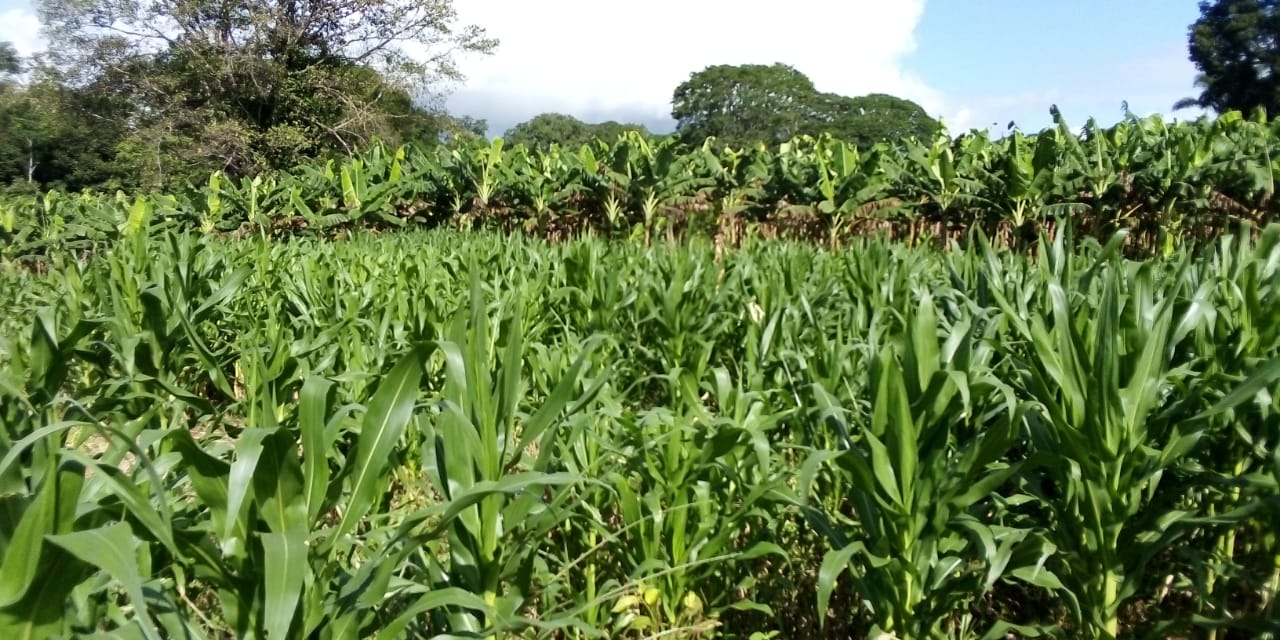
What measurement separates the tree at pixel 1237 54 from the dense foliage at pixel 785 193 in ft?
104

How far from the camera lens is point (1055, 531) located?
1493 mm

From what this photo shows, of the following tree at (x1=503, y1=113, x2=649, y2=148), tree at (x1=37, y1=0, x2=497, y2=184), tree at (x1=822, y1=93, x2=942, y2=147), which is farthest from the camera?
tree at (x1=503, y1=113, x2=649, y2=148)

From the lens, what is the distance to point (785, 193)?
27.7 ft

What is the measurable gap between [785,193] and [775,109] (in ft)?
182

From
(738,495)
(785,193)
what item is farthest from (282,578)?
(785,193)

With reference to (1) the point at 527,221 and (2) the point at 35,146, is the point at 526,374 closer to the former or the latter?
(1) the point at 527,221

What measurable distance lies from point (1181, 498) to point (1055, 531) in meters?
0.31

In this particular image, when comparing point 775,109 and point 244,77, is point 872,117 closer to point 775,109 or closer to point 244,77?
point 775,109

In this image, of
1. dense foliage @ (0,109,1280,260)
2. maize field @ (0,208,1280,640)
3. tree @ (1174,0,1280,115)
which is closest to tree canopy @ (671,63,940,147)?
tree @ (1174,0,1280,115)

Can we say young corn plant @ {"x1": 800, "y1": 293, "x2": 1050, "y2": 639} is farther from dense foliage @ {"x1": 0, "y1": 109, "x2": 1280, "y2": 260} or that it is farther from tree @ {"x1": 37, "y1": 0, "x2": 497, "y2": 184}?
tree @ {"x1": 37, "y1": 0, "x2": 497, "y2": 184}

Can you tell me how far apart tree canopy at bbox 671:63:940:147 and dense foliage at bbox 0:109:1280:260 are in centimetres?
4998

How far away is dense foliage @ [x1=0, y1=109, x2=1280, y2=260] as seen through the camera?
6293 mm

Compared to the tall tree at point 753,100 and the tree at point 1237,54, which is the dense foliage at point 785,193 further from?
the tall tree at point 753,100

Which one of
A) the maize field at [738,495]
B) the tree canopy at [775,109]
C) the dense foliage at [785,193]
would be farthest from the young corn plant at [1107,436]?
the tree canopy at [775,109]
